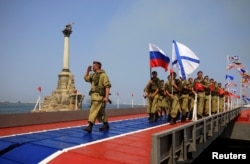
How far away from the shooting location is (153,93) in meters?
12.6

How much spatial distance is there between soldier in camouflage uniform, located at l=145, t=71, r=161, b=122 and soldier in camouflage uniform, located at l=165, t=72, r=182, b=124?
0.48 m

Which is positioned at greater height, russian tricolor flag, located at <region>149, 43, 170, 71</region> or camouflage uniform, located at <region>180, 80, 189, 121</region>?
russian tricolor flag, located at <region>149, 43, 170, 71</region>

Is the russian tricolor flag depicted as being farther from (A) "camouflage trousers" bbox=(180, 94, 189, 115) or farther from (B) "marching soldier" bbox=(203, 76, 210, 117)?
(B) "marching soldier" bbox=(203, 76, 210, 117)

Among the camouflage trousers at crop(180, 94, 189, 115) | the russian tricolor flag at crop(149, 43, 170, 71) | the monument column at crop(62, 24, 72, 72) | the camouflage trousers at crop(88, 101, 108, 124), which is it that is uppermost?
the monument column at crop(62, 24, 72, 72)

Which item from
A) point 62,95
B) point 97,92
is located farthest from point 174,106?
point 62,95

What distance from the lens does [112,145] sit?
6.47m

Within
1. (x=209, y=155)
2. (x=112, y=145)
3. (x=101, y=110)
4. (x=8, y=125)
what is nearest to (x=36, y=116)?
(x=8, y=125)

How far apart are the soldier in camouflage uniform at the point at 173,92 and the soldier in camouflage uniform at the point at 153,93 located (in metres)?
0.48

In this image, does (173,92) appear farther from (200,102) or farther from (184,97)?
(200,102)

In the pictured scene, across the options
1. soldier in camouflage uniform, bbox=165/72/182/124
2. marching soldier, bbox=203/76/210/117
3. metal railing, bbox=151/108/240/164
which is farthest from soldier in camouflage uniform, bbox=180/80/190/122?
metal railing, bbox=151/108/240/164

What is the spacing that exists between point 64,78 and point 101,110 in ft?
131

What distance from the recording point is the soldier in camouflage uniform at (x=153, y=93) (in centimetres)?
1247

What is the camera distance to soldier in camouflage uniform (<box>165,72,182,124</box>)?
12.0 metres

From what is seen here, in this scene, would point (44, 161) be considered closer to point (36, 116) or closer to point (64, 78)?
point (36, 116)
